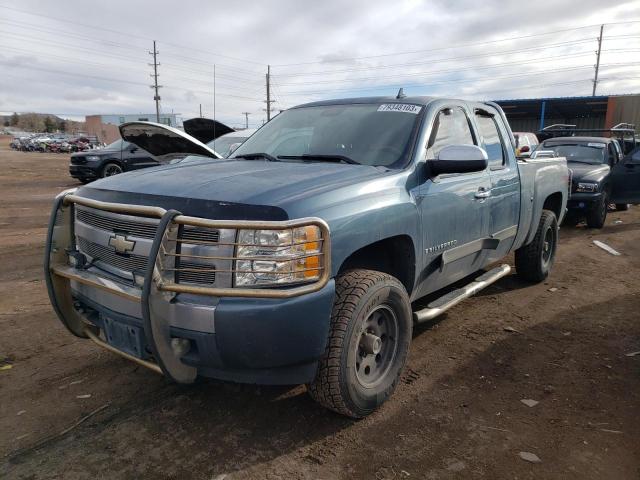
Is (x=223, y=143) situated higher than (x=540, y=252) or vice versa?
(x=223, y=143)

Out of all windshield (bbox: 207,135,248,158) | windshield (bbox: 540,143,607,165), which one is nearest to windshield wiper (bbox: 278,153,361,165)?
windshield (bbox: 207,135,248,158)

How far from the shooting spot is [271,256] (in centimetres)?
232

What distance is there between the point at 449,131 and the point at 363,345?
6.37 ft

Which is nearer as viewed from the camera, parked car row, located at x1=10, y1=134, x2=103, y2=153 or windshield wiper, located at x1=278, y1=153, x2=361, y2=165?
windshield wiper, located at x1=278, y1=153, x2=361, y2=165

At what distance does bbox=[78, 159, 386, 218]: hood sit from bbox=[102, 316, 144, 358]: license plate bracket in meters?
0.65

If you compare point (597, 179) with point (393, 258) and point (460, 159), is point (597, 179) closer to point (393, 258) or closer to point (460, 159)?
point (460, 159)

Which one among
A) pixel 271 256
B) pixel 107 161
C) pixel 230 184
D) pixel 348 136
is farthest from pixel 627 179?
pixel 107 161

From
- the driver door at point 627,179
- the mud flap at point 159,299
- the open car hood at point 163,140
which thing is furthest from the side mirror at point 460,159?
the driver door at point 627,179

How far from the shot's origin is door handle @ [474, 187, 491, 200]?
12.8 ft

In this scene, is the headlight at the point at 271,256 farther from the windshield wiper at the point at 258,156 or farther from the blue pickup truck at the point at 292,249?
the windshield wiper at the point at 258,156

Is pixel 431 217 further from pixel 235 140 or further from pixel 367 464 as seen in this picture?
pixel 235 140

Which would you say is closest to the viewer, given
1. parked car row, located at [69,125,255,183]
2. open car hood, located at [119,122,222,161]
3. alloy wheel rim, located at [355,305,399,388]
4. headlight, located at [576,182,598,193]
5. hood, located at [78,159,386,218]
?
hood, located at [78,159,386,218]

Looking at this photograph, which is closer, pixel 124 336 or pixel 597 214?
pixel 124 336

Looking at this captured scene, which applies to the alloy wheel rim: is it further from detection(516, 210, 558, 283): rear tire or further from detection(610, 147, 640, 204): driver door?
detection(610, 147, 640, 204): driver door
